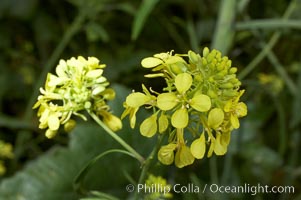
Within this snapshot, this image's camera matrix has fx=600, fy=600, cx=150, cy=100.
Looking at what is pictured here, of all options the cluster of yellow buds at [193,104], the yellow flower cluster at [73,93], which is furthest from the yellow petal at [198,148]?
the yellow flower cluster at [73,93]

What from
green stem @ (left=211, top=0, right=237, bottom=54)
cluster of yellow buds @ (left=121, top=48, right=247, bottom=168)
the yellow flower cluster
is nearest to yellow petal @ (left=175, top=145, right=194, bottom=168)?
cluster of yellow buds @ (left=121, top=48, right=247, bottom=168)

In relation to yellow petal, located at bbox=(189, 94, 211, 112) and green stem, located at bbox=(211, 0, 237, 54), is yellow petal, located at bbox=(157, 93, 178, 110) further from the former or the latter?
green stem, located at bbox=(211, 0, 237, 54)

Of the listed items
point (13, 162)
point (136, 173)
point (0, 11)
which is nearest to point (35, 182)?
point (136, 173)

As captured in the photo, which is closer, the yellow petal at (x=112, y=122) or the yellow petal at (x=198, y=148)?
the yellow petal at (x=198, y=148)

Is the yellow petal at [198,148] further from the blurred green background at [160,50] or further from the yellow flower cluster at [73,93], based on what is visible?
the blurred green background at [160,50]

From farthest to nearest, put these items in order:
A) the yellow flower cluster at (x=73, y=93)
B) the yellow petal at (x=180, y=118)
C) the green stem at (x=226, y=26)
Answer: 1. the green stem at (x=226, y=26)
2. the yellow flower cluster at (x=73, y=93)
3. the yellow petal at (x=180, y=118)

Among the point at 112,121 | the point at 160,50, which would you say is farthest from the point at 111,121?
the point at 160,50

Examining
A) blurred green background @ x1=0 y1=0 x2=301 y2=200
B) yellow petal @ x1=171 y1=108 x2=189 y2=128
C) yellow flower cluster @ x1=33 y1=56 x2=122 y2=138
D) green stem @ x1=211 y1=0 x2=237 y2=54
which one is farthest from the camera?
blurred green background @ x1=0 y1=0 x2=301 y2=200
